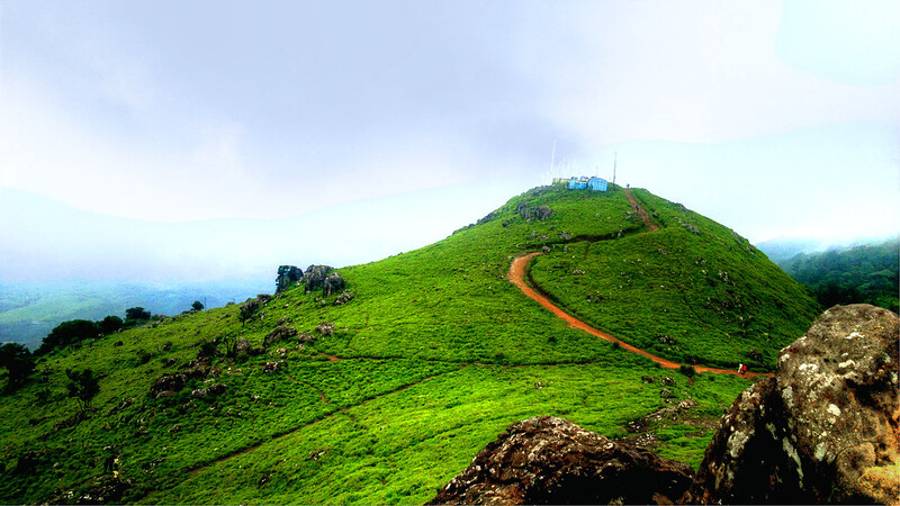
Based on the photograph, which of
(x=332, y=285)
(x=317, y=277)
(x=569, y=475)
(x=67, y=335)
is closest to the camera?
(x=569, y=475)

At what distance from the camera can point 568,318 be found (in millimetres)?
73812

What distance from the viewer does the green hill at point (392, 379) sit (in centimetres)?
3834

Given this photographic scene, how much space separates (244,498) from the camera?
3719 centimetres

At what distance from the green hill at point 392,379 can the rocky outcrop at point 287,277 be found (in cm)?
1390

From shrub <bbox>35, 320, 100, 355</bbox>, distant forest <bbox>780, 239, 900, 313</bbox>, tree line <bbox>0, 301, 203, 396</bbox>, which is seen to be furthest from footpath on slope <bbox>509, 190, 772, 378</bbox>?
shrub <bbox>35, 320, 100, 355</bbox>

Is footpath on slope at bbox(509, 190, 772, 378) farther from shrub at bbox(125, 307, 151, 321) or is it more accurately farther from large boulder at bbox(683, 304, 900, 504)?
shrub at bbox(125, 307, 151, 321)

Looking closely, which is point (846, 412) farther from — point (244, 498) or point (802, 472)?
point (244, 498)

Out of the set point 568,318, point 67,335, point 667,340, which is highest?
point 568,318

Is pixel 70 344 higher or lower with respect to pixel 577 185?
lower

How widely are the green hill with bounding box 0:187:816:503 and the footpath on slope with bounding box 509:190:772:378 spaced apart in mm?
2139

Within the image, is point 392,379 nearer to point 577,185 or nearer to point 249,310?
point 249,310

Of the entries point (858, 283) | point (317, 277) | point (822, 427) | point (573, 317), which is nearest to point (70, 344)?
point (317, 277)

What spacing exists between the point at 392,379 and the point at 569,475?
1867 inches

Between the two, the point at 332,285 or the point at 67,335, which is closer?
the point at 332,285
